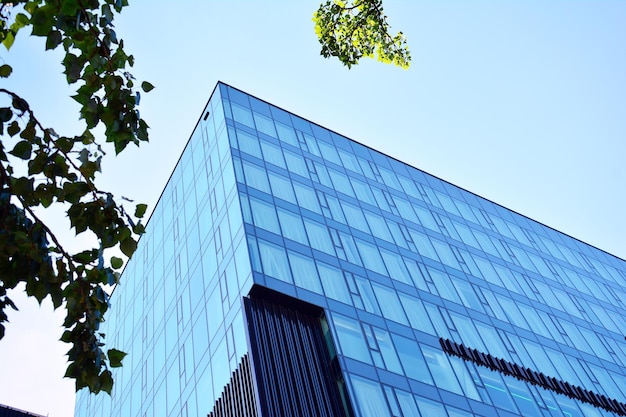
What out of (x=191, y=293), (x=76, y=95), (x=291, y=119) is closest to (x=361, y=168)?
(x=291, y=119)

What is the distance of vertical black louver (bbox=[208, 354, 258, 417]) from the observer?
2069 cm

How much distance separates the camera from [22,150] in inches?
261

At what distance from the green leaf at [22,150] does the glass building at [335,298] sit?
1418 cm

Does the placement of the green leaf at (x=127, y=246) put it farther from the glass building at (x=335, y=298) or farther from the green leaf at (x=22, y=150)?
the glass building at (x=335, y=298)

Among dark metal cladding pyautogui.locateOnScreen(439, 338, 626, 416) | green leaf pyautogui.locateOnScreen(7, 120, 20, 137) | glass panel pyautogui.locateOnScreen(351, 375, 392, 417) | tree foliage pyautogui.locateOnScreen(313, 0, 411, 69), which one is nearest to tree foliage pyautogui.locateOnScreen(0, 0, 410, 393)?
green leaf pyautogui.locateOnScreen(7, 120, 20, 137)

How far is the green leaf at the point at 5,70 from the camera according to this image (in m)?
6.82

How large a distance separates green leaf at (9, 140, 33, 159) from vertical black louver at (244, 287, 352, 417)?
1420cm

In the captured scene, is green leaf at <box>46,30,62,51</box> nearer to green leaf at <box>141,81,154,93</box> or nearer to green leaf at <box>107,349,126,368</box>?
green leaf at <box>141,81,154,93</box>

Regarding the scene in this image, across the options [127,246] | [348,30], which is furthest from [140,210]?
[348,30]

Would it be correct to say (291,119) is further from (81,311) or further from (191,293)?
(81,311)

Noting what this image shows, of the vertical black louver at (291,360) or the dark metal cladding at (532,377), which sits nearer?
the vertical black louver at (291,360)

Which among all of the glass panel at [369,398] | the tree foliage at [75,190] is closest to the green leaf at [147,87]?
the tree foliage at [75,190]

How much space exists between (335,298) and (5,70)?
67.0 feet

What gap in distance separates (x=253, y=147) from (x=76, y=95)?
87.6ft
